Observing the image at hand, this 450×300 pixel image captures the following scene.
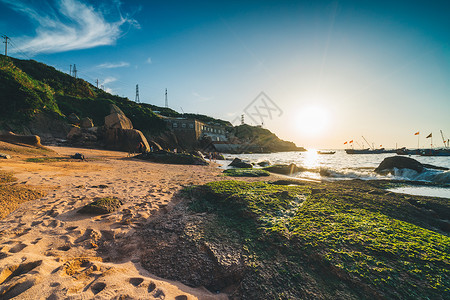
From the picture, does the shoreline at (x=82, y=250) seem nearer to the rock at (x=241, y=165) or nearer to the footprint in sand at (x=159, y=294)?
the footprint in sand at (x=159, y=294)

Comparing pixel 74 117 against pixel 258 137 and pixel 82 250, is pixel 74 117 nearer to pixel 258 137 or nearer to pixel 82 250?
pixel 82 250

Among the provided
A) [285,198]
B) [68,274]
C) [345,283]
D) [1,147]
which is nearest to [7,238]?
[68,274]

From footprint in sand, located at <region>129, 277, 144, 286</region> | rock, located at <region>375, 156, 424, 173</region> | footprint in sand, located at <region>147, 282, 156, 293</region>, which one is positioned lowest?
footprint in sand, located at <region>147, 282, 156, 293</region>

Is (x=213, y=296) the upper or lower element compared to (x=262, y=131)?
lower

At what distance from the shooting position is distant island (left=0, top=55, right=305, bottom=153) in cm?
1952

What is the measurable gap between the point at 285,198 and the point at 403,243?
2027 mm

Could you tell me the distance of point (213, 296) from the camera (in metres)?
1.79

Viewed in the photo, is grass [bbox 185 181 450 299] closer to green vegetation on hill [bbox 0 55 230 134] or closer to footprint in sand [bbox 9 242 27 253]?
footprint in sand [bbox 9 242 27 253]

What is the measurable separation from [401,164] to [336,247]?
1348cm

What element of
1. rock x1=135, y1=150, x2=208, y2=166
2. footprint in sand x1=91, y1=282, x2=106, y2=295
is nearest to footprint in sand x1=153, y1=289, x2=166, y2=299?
footprint in sand x1=91, y1=282, x2=106, y2=295

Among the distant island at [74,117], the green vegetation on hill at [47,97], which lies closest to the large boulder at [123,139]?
the distant island at [74,117]

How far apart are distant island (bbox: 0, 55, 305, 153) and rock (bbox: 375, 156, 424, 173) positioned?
21635mm

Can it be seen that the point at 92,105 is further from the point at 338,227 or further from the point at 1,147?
the point at 338,227

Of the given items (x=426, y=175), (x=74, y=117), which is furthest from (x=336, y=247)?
(x=74, y=117)
